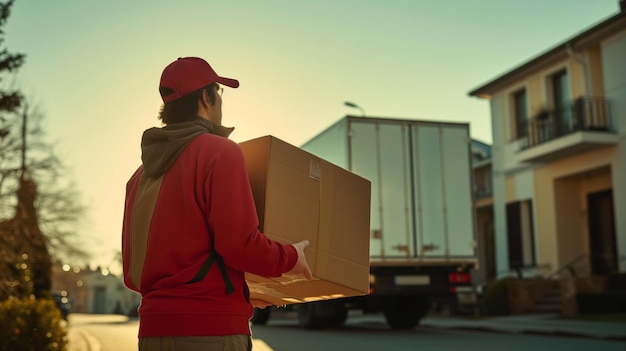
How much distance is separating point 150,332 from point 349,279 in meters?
0.90

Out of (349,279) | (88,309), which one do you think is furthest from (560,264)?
(88,309)

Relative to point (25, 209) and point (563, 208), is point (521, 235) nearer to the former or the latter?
point (563, 208)

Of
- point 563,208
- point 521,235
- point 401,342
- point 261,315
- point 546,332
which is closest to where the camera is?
point 401,342

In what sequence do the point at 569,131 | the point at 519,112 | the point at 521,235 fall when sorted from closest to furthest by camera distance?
the point at 569,131 < the point at 521,235 < the point at 519,112

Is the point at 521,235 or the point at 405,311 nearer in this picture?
the point at 405,311

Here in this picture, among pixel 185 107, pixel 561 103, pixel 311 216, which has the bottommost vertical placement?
pixel 311 216

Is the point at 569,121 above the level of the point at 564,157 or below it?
above

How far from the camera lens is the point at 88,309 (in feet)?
430

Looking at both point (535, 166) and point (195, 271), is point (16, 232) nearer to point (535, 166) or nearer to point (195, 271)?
A: point (195, 271)

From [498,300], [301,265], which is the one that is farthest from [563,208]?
[301,265]

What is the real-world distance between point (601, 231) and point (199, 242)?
88.6 feet

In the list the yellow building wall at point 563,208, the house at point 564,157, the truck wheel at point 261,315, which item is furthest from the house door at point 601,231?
the truck wheel at point 261,315

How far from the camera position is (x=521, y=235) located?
30.5 metres

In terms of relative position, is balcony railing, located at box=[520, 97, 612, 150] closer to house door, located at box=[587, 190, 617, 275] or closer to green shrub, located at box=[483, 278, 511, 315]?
house door, located at box=[587, 190, 617, 275]
